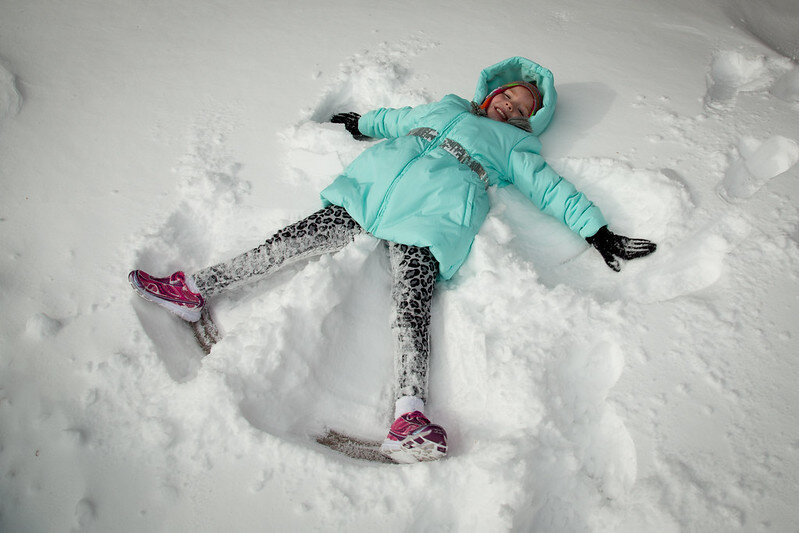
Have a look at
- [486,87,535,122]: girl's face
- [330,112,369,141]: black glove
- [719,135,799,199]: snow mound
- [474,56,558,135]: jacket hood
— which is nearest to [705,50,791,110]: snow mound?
[719,135,799,199]: snow mound

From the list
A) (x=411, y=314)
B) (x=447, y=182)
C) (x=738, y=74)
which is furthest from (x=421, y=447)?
(x=738, y=74)

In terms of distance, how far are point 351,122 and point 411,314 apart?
3.71ft

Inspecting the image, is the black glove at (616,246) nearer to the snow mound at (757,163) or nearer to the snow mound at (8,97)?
the snow mound at (757,163)

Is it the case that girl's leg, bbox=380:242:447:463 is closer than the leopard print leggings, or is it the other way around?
girl's leg, bbox=380:242:447:463

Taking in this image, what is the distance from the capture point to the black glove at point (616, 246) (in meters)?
1.95

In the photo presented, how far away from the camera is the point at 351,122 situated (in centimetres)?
251

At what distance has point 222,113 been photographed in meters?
2.54

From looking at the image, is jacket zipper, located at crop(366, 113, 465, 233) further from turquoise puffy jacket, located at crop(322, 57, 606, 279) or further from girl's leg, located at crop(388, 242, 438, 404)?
girl's leg, located at crop(388, 242, 438, 404)

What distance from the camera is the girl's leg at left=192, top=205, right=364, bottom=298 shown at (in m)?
1.96

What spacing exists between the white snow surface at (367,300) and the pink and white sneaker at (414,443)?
0.06 meters

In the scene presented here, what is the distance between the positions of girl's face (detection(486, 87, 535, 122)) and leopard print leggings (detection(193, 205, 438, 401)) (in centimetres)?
83

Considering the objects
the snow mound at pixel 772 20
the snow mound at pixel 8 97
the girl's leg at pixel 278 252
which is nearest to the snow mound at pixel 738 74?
the snow mound at pixel 772 20

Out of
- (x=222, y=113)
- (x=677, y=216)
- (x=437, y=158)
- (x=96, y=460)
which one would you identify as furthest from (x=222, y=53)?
(x=677, y=216)

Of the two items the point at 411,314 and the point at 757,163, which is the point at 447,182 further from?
the point at 757,163
